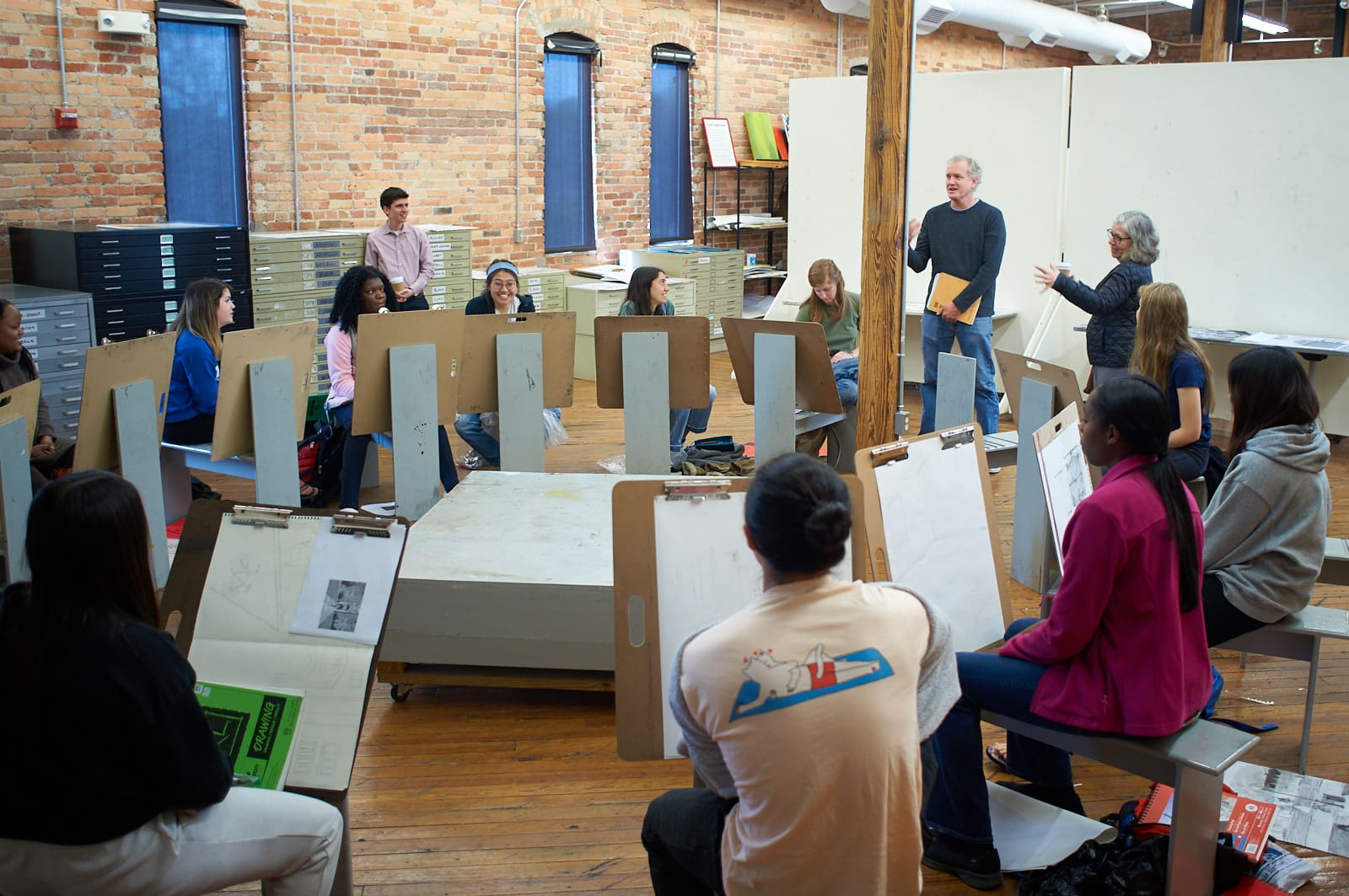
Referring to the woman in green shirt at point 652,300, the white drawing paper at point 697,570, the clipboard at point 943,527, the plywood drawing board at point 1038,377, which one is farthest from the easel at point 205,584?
the woman in green shirt at point 652,300

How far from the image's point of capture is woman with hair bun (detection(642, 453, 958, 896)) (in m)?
1.67

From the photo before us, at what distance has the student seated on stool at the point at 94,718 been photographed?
1.83m

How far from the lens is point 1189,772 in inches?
90.7

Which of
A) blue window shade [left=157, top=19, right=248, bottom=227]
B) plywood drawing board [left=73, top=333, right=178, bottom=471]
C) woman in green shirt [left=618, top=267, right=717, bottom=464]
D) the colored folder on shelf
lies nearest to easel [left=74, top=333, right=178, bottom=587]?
plywood drawing board [left=73, top=333, right=178, bottom=471]

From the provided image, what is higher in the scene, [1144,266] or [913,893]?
[1144,266]

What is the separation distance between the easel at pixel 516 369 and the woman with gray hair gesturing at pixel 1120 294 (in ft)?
7.95

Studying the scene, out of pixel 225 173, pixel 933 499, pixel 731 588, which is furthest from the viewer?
pixel 225 173

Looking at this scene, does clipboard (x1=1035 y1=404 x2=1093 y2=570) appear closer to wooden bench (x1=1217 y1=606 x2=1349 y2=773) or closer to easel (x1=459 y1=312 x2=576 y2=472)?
wooden bench (x1=1217 y1=606 x2=1349 y2=773)

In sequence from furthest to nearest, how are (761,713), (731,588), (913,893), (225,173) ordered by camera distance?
(225,173) → (731,588) → (913,893) → (761,713)

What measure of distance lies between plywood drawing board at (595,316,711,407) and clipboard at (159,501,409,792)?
87.8 inches

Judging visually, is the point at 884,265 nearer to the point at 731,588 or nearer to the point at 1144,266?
the point at 1144,266

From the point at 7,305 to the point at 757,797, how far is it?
160 inches

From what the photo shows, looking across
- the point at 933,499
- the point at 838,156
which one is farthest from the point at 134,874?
the point at 838,156

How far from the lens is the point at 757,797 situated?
1.71 metres
